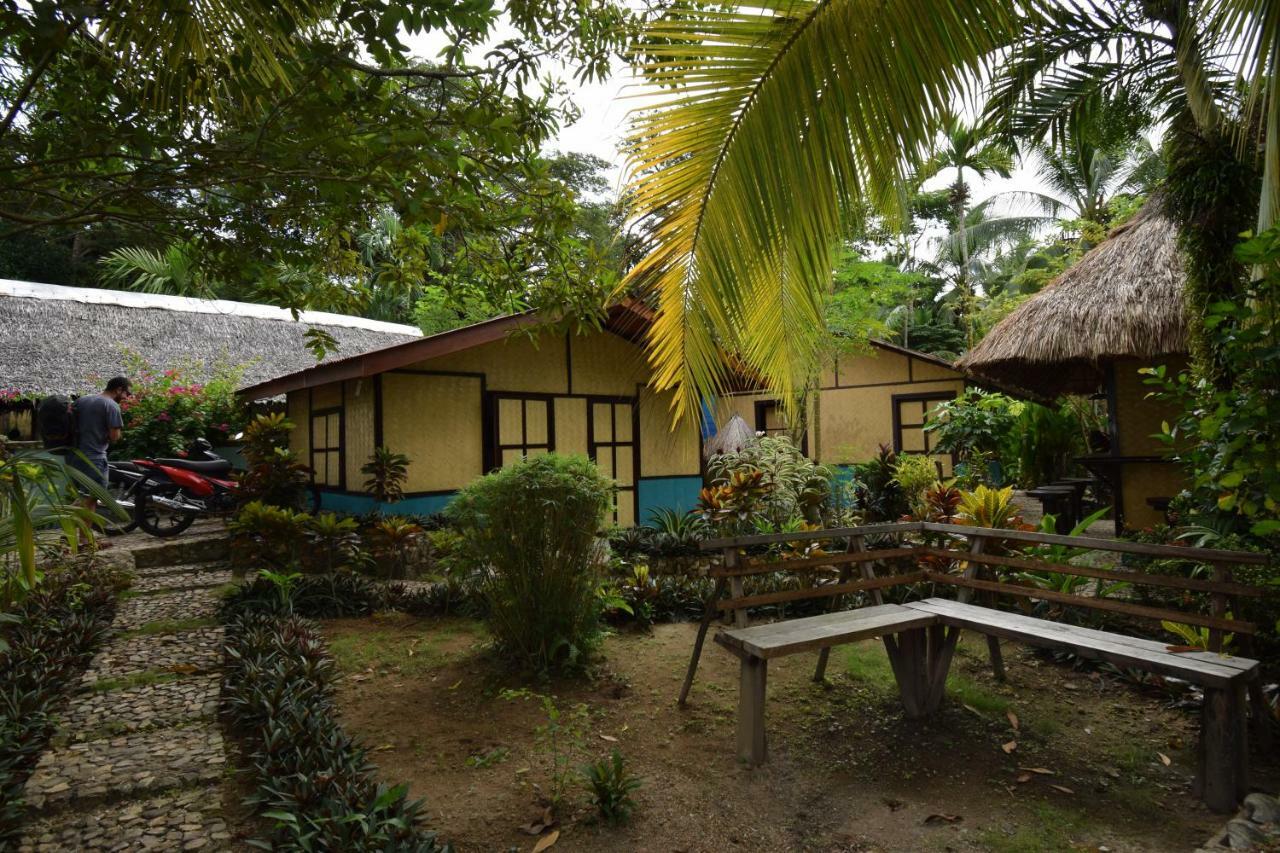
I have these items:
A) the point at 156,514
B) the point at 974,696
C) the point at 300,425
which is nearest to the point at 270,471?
the point at 156,514

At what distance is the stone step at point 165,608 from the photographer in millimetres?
5633

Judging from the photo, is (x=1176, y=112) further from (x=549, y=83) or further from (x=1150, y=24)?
(x=549, y=83)

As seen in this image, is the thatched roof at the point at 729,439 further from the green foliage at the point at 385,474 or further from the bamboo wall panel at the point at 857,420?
the green foliage at the point at 385,474

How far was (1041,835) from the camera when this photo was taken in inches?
111

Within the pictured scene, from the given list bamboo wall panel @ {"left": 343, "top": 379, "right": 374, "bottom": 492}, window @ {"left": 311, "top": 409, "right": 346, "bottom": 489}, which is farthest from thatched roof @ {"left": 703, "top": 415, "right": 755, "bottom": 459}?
window @ {"left": 311, "top": 409, "right": 346, "bottom": 489}

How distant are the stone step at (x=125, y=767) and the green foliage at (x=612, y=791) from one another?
1689mm

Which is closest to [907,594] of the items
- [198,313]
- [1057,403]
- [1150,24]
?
[1150,24]

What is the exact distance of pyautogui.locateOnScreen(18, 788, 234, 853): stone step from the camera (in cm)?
263

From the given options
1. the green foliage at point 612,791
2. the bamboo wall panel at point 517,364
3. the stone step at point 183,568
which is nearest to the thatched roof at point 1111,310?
the bamboo wall panel at point 517,364

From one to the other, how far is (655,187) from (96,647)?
506 cm

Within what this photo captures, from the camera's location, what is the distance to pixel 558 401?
32.7ft

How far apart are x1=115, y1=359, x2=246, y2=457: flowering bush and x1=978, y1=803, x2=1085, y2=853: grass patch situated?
11701mm

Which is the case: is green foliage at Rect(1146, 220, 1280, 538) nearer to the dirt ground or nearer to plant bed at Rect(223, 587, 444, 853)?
the dirt ground

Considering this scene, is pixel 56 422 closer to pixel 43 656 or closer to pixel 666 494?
pixel 43 656
